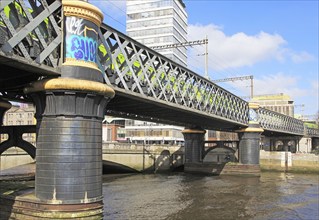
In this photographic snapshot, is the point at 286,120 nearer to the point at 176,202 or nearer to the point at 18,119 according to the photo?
the point at 176,202

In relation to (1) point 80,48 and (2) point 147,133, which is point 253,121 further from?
(2) point 147,133

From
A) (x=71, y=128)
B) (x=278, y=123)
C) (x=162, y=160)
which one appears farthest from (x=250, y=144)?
(x=71, y=128)

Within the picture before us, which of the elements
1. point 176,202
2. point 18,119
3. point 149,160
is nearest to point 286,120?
point 149,160

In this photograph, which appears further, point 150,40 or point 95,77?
point 150,40

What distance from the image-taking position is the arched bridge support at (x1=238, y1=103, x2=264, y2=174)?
64750 millimetres

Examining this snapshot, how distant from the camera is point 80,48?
60.4 feet

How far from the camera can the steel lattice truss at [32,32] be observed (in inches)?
599

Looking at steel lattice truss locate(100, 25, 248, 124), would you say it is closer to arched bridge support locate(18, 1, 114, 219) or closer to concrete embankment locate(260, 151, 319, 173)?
arched bridge support locate(18, 1, 114, 219)

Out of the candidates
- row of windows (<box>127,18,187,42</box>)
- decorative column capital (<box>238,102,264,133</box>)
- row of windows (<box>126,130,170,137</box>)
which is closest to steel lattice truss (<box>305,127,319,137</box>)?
row of windows (<box>126,130,170,137</box>)

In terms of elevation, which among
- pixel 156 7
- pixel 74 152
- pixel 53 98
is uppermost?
pixel 156 7

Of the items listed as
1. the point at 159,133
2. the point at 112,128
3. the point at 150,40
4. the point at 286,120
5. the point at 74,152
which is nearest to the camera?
the point at 74,152

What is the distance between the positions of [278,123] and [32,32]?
81.3 m

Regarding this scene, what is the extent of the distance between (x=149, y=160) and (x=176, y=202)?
121 ft

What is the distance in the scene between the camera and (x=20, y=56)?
1588 cm
